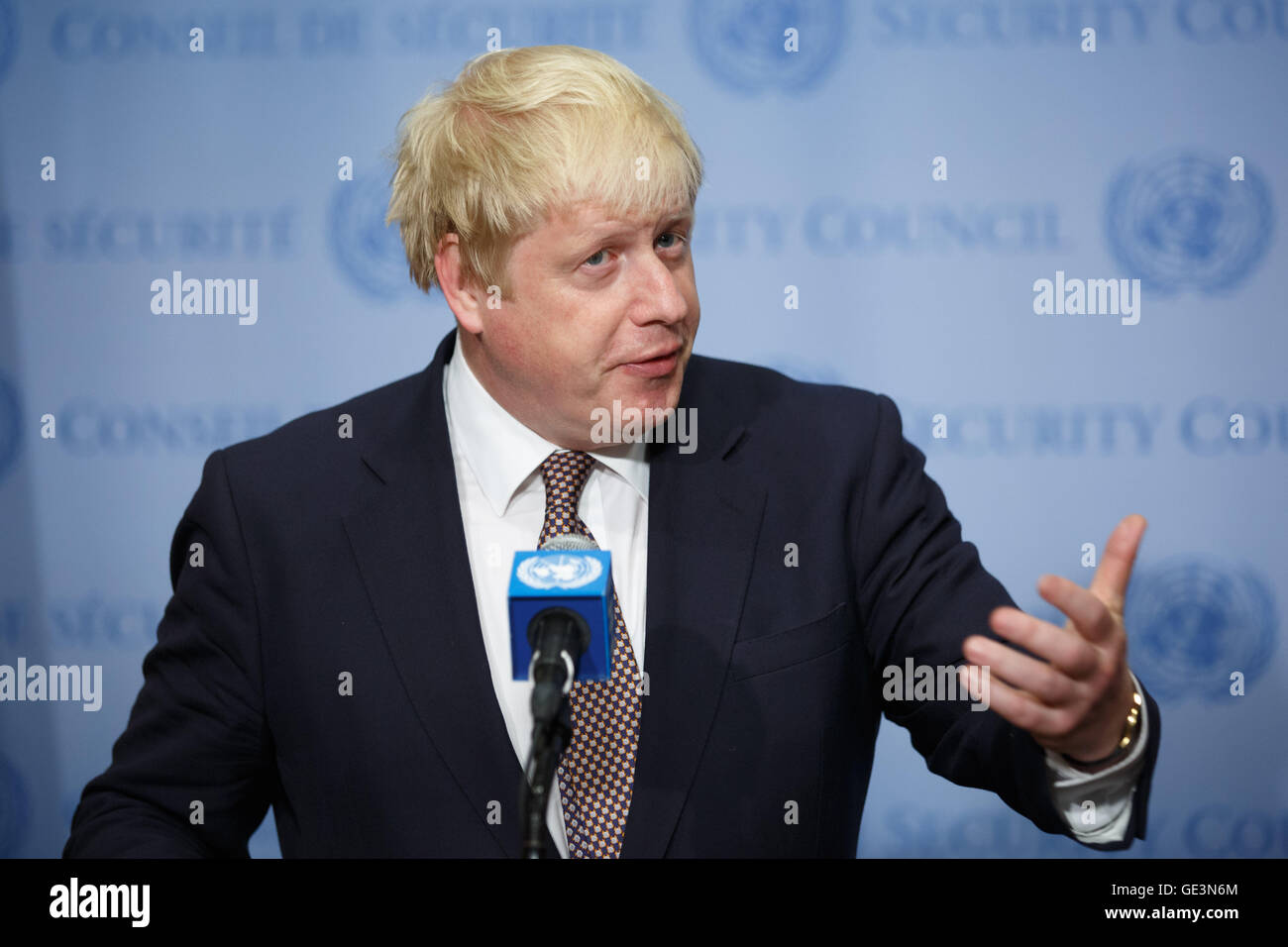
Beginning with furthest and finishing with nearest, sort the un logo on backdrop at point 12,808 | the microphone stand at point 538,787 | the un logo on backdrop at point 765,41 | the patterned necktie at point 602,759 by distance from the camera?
the un logo on backdrop at point 12,808, the un logo on backdrop at point 765,41, the patterned necktie at point 602,759, the microphone stand at point 538,787

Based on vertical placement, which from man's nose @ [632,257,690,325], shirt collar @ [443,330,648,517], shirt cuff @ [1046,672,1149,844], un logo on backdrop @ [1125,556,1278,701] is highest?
man's nose @ [632,257,690,325]

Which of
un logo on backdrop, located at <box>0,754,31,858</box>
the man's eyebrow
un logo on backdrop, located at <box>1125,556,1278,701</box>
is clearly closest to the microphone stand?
the man's eyebrow

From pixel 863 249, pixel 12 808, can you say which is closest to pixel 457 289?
pixel 863 249

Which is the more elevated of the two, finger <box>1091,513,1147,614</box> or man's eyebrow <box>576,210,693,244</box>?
man's eyebrow <box>576,210,693,244</box>

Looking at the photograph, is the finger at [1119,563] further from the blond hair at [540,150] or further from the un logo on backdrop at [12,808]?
the un logo on backdrop at [12,808]

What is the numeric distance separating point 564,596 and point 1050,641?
0.47 m

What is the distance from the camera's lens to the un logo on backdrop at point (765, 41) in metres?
2.55

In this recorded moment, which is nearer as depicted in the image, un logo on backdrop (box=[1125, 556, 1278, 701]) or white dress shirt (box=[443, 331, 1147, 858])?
white dress shirt (box=[443, 331, 1147, 858])

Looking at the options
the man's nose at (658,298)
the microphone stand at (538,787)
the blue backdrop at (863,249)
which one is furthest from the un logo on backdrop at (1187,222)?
the microphone stand at (538,787)

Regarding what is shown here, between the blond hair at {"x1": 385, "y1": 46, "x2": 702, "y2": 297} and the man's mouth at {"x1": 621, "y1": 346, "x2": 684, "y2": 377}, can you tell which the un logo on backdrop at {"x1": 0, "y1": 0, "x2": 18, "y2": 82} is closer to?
the blond hair at {"x1": 385, "y1": 46, "x2": 702, "y2": 297}

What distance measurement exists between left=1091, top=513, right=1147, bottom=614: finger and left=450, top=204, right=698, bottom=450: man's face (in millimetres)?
604

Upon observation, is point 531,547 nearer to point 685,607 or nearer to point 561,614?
point 685,607

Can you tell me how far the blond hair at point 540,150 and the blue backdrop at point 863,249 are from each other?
94 cm

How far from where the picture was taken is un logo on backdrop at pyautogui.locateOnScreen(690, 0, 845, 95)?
255cm
